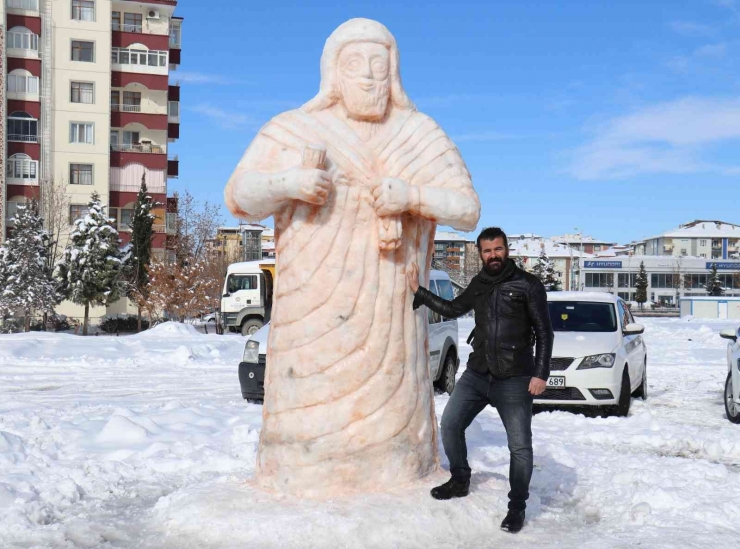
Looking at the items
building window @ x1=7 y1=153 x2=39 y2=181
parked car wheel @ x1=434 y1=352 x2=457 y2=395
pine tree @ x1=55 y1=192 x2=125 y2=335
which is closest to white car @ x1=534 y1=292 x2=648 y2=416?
parked car wheel @ x1=434 y1=352 x2=457 y2=395

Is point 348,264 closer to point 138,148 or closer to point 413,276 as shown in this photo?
point 413,276

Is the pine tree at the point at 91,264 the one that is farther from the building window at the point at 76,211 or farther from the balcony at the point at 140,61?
the balcony at the point at 140,61

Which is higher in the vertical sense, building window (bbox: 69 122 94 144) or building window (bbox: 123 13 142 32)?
building window (bbox: 123 13 142 32)

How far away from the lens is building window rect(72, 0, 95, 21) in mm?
42625

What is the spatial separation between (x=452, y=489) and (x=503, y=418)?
20.7 inches

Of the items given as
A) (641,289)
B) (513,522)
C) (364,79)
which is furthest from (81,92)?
(641,289)

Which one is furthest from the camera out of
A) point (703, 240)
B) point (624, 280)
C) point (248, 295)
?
point (703, 240)

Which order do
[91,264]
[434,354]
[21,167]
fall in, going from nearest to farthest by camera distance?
[434,354]
[91,264]
[21,167]

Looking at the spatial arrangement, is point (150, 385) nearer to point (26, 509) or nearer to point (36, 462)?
point (36, 462)

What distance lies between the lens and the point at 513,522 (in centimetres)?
478

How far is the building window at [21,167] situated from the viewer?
42000mm

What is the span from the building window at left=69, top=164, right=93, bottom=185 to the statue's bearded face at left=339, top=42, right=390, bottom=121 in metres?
41.0

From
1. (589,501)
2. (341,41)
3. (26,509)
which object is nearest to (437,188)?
(341,41)

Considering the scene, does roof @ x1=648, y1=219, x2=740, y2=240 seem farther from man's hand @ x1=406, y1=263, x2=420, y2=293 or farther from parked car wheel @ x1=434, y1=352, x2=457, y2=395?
man's hand @ x1=406, y1=263, x2=420, y2=293
